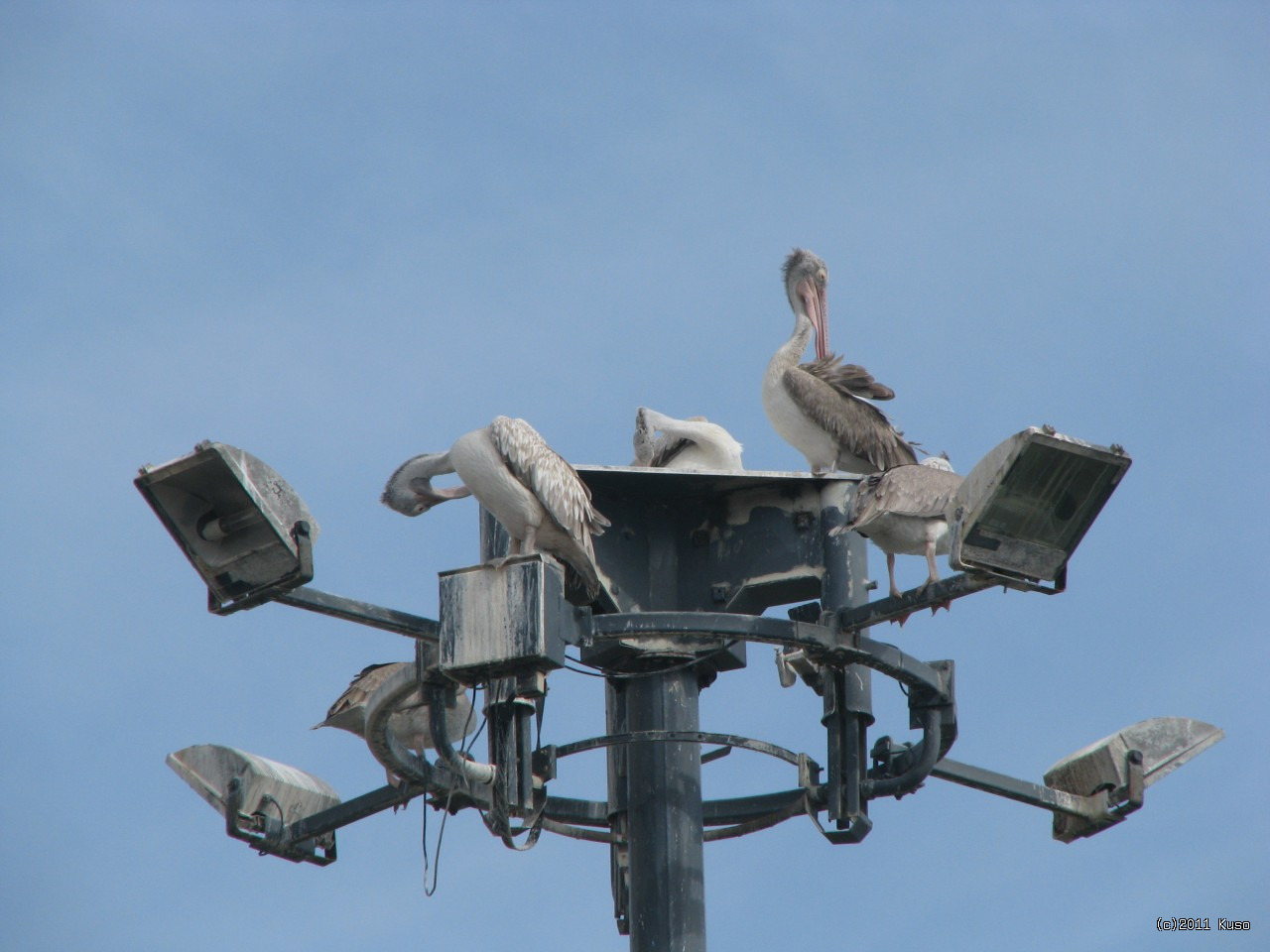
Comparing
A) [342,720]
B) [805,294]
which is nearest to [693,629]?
[342,720]

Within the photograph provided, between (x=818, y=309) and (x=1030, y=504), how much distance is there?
10.5 meters

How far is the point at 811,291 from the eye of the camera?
19.9 meters

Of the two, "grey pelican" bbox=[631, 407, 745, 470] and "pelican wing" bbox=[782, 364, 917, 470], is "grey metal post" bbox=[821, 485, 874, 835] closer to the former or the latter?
"grey pelican" bbox=[631, 407, 745, 470]

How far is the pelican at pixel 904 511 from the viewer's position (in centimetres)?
1155

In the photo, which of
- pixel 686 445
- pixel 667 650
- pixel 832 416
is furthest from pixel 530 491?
pixel 832 416

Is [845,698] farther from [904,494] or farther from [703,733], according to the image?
[904,494]

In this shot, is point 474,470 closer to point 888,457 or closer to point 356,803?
point 356,803

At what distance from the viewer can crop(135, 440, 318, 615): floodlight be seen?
9.43 m

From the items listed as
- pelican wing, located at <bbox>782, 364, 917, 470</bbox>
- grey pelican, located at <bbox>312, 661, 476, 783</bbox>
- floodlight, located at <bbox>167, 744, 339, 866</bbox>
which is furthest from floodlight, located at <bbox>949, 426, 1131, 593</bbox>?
pelican wing, located at <bbox>782, 364, 917, 470</bbox>

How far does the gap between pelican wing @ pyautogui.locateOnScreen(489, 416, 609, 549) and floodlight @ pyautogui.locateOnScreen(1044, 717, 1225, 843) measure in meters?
2.81

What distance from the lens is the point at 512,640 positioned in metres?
9.38

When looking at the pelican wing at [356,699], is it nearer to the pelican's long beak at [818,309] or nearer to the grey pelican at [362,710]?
the grey pelican at [362,710]

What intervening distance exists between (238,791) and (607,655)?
6.75ft

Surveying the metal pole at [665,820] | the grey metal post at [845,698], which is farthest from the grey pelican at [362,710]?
the grey metal post at [845,698]
